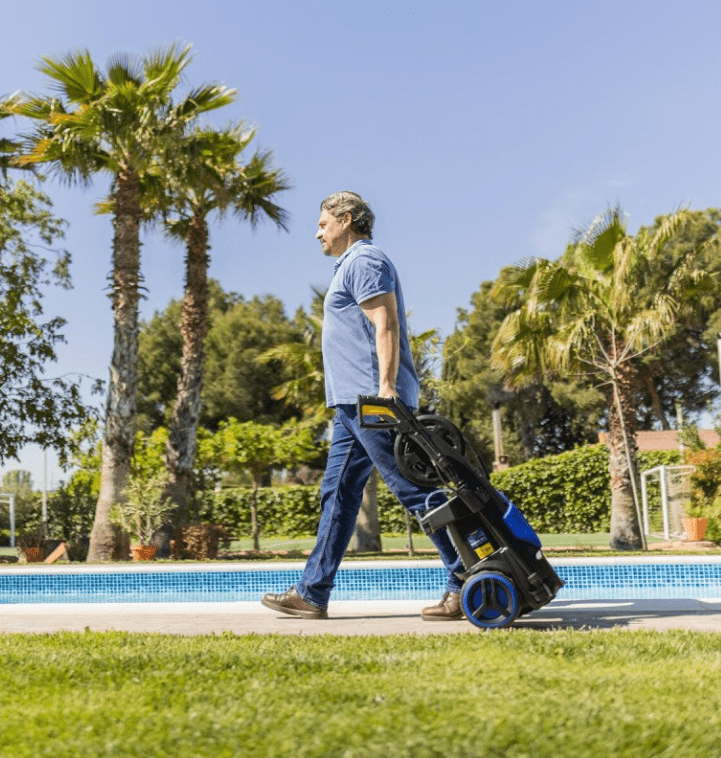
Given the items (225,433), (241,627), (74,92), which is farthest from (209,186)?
(241,627)

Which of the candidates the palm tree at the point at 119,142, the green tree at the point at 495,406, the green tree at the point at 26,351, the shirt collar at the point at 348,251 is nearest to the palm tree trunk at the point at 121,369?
the palm tree at the point at 119,142

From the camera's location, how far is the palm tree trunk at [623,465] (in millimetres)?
15250

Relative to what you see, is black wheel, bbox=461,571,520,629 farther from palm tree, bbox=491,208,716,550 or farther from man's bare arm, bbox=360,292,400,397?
palm tree, bbox=491,208,716,550

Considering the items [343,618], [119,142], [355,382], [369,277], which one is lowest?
[343,618]

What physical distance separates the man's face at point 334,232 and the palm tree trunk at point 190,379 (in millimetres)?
10794

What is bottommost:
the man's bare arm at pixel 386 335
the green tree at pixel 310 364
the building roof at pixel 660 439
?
the man's bare arm at pixel 386 335

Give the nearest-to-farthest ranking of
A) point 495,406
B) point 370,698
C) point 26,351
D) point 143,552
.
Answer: point 370,698 < point 143,552 < point 26,351 < point 495,406

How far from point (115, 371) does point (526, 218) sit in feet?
30.6

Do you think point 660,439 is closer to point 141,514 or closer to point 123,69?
point 141,514

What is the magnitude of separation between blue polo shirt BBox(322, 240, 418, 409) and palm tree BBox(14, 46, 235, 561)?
10245 millimetres

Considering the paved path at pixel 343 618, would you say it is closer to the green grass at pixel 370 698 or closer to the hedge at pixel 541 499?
the green grass at pixel 370 698

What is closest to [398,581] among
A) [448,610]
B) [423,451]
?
[448,610]

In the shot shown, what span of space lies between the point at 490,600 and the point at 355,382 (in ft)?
3.64

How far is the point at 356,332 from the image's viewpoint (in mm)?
4102
